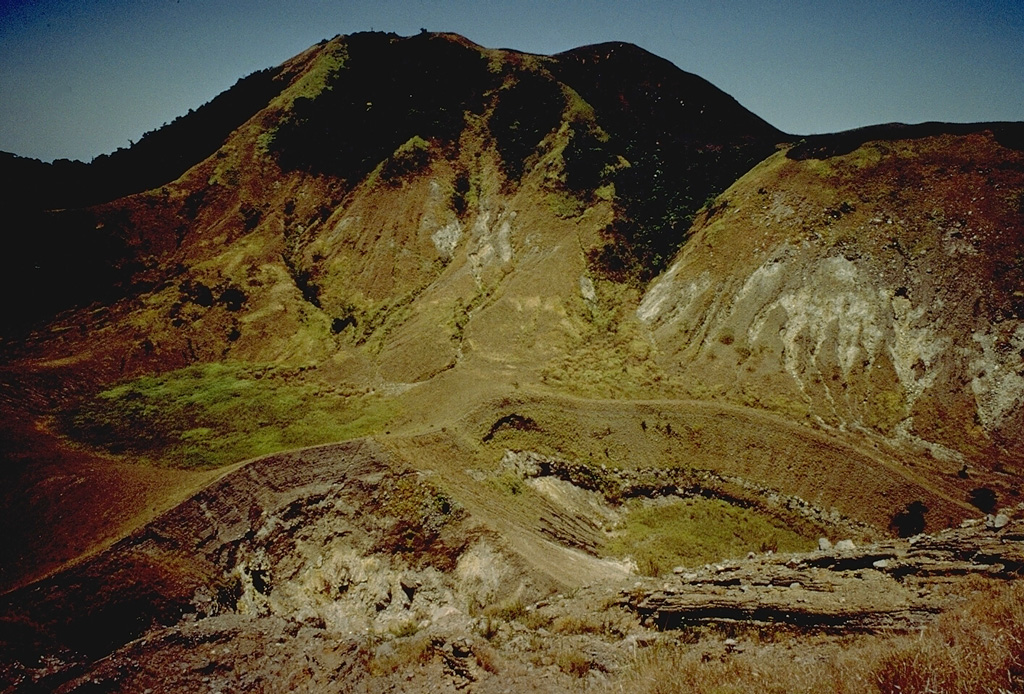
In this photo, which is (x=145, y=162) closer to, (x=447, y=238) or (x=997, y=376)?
(x=447, y=238)

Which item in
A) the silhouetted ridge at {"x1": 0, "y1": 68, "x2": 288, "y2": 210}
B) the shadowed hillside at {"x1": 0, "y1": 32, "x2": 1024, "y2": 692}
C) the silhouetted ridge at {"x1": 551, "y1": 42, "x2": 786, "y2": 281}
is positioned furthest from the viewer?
the silhouetted ridge at {"x1": 0, "y1": 68, "x2": 288, "y2": 210}

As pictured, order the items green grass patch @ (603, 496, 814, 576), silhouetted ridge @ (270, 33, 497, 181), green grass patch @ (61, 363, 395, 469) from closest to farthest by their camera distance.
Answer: green grass patch @ (603, 496, 814, 576), green grass patch @ (61, 363, 395, 469), silhouetted ridge @ (270, 33, 497, 181)

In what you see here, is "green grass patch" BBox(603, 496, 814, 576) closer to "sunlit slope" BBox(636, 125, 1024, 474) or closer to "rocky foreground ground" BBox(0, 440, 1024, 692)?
"rocky foreground ground" BBox(0, 440, 1024, 692)

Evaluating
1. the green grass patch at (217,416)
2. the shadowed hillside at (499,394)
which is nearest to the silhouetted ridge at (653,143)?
the shadowed hillside at (499,394)

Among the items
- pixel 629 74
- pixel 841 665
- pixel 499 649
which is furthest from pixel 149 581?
pixel 629 74

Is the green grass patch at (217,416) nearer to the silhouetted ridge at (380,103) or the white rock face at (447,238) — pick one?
the white rock face at (447,238)

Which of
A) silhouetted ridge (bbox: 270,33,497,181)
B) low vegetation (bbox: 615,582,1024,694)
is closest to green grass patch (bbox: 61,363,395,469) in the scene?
low vegetation (bbox: 615,582,1024,694)

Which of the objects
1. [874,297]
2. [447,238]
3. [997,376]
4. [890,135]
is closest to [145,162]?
[447,238]
